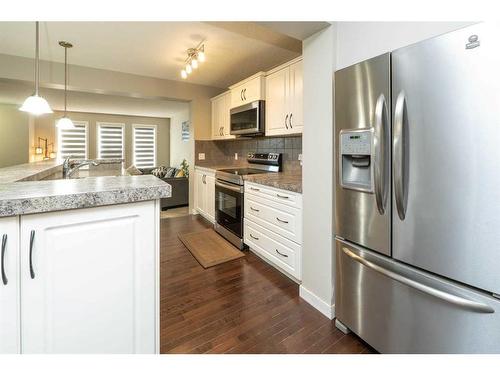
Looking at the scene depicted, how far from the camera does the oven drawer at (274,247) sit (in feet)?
7.15

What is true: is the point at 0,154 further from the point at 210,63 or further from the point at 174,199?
the point at 210,63

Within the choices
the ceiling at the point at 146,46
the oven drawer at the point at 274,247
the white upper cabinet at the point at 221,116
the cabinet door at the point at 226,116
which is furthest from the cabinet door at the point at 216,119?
the oven drawer at the point at 274,247

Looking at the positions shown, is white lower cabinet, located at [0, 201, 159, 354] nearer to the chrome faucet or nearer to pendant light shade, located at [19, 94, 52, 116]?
the chrome faucet

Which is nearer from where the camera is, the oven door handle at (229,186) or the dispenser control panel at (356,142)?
the dispenser control panel at (356,142)

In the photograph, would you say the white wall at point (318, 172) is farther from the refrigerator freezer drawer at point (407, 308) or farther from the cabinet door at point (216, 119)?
the cabinet door at point (216, 119)

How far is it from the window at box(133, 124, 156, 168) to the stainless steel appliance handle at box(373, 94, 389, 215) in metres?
8.14

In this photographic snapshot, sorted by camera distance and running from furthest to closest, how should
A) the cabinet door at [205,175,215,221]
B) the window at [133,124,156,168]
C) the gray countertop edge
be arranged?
the window at [133,124,156,168]
the cabinet door at [205,175,215,221]
the gray countertop edge

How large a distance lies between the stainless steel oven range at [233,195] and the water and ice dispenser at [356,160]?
5.03 ft

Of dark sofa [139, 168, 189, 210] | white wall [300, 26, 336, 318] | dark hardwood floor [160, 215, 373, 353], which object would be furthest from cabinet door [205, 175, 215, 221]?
white wall [300, 26, 336, 318]

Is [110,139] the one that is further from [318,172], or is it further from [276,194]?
[318,172]

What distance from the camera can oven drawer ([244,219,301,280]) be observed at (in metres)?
2.18

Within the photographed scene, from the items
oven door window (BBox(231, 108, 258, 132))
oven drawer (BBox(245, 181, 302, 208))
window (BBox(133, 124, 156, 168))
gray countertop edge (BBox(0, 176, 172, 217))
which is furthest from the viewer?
window (BBox(133, 124, 156, 168))

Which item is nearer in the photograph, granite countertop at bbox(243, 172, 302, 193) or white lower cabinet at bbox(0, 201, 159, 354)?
white lower cabinet at bbox(0, 201, 159, 354)
